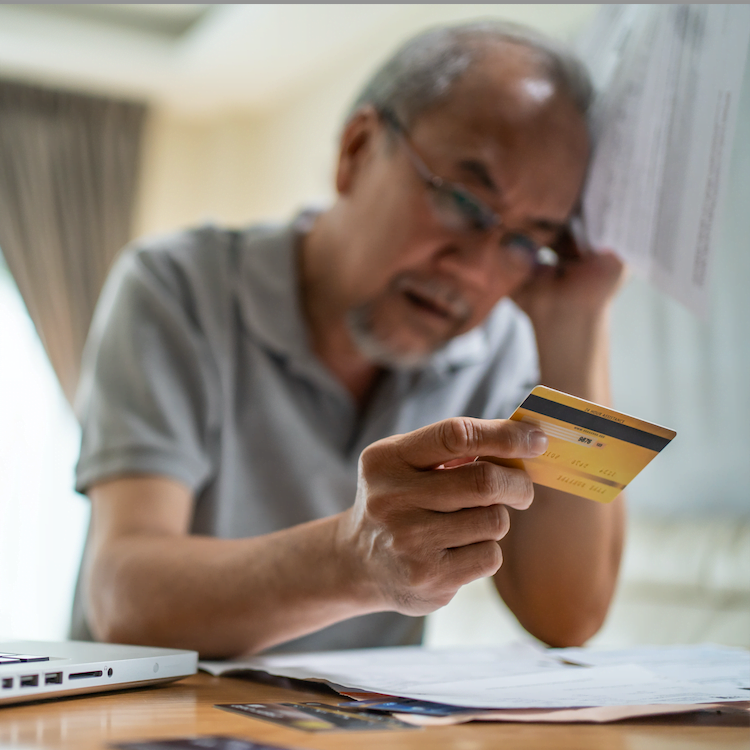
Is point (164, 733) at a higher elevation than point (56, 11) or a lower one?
lower

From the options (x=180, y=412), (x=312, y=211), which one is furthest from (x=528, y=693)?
(x=312, y=211)

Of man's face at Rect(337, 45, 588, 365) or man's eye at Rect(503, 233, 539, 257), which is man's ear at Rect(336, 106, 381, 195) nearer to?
man's face at Rect(337, 45, 588, 365)

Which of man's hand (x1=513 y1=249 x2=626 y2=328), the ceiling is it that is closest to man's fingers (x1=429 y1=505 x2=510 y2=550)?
man's hand (x1=513 y1=249 x2=626 y2=328)

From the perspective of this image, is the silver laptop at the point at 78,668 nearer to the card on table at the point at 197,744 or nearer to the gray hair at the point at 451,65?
the card on table at the point at 197,744

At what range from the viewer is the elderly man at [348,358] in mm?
784

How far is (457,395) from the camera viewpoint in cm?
125

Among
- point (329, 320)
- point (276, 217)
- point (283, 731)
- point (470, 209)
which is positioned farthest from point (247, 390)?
point (276, 217)

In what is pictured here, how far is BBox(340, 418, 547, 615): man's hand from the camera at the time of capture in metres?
0.53

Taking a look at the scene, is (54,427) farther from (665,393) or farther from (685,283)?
(685,283)

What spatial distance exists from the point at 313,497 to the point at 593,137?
24.1 inches

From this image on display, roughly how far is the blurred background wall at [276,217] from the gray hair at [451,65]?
27 cm

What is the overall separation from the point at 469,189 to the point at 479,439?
55 cm

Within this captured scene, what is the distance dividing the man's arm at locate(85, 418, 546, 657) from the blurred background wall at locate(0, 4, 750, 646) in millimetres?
684

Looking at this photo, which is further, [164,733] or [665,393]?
[665,393]
